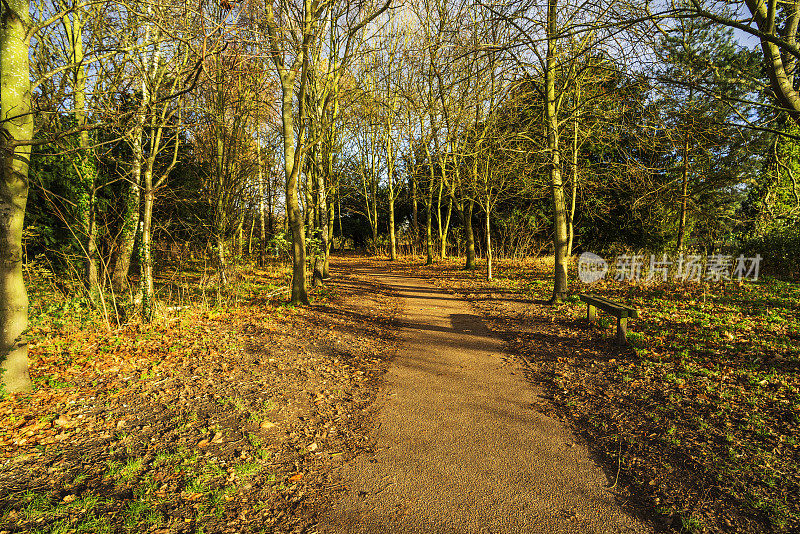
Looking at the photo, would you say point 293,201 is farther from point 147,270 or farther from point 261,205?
point 261,205

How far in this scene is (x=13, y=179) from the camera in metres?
4.59

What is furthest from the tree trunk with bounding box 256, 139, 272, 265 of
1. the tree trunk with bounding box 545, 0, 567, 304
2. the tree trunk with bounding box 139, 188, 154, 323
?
the tree trunk with bounding box 545, 0, 567, 304

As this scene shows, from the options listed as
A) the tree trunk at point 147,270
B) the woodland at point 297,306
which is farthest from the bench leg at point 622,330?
the tree trunk at point 147,270

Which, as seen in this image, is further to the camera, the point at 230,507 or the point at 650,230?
the point at 650,230

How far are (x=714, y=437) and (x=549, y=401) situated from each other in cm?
162

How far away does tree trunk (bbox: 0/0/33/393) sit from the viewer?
4.48 metres

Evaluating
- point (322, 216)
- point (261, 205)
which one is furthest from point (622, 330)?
point (261, 205)

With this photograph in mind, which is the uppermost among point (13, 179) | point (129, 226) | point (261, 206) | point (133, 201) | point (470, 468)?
point (261, 206)

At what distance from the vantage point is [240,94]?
12.8m

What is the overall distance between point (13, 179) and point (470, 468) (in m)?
5.77

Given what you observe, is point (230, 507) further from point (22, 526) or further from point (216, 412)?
point (216, 412)

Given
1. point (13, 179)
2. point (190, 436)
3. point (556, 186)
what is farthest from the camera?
point (556, 186)

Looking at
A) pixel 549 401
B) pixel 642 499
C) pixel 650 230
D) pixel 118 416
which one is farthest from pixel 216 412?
pixel 650 230

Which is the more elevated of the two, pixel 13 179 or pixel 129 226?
pixel 13 179
